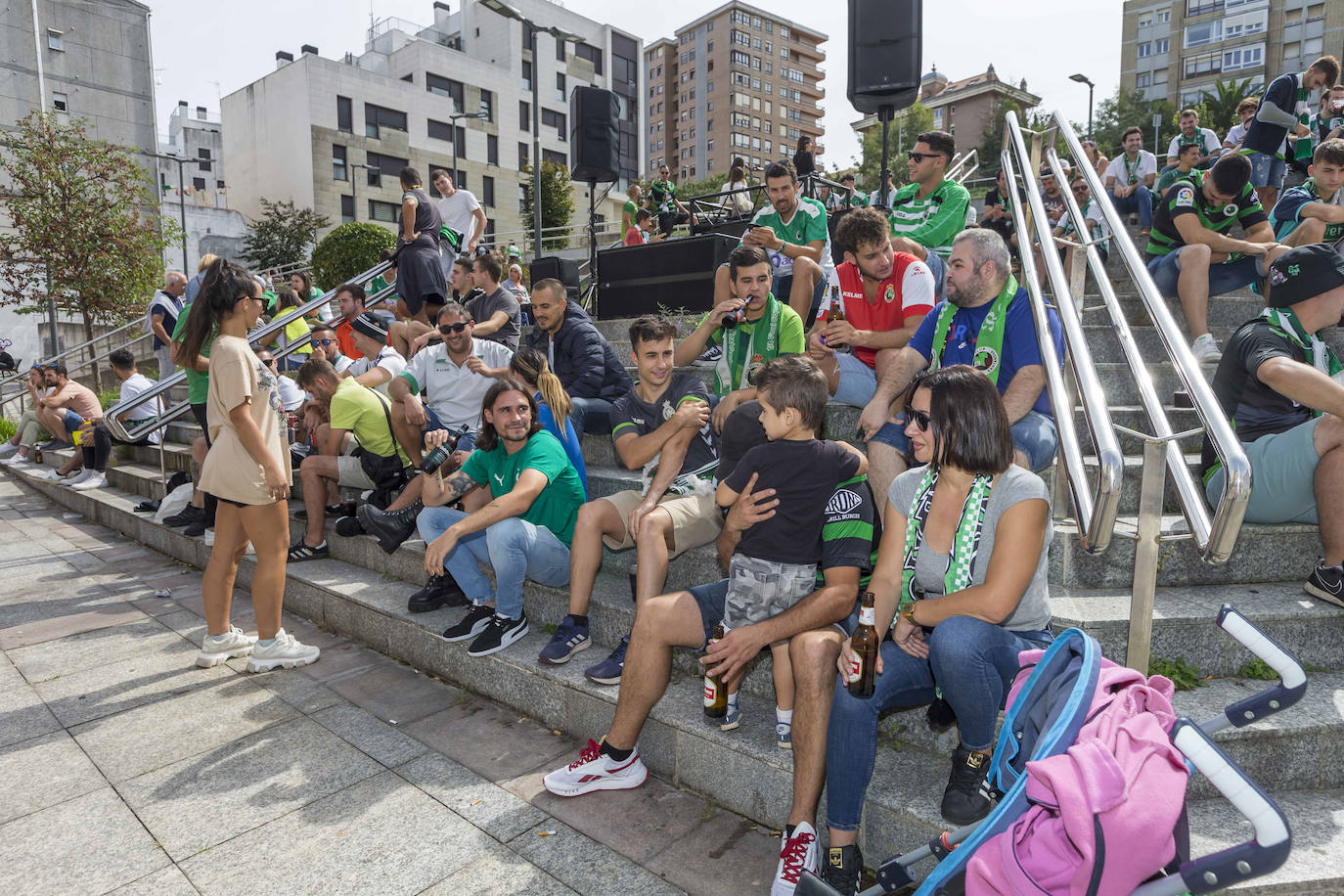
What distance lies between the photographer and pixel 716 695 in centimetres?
284

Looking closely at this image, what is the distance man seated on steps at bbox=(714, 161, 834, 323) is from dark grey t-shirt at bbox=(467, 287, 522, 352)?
5.71 feet

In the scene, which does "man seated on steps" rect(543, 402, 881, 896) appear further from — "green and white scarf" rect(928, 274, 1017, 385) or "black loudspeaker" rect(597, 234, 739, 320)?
"black loudspeaker" rect(597, 234, 739, 320)

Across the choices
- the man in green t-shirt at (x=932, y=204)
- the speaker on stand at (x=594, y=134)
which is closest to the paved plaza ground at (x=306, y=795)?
the man in green t-shirt at (x=932, y=204)

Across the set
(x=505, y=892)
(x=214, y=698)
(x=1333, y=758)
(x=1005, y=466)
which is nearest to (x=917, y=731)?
(x=1005, y=466)

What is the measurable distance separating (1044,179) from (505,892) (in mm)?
11870

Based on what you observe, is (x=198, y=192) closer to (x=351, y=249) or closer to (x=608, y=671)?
(x=351, y=249)

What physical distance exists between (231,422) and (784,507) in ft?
9.89

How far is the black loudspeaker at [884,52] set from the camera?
21.2 ft

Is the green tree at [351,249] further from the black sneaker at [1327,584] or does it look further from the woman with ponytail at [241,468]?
the black sneaker at [1327,584]

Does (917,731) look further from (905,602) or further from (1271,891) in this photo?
(1271,891)

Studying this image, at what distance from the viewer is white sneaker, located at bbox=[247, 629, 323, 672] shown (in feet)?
13.8

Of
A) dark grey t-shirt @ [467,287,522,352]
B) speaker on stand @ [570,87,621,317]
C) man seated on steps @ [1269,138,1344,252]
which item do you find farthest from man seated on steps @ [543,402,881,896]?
speaker on stand @ [570,87,621,317]

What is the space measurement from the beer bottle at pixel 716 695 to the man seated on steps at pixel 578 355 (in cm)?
260

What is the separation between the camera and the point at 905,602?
2637 mm
